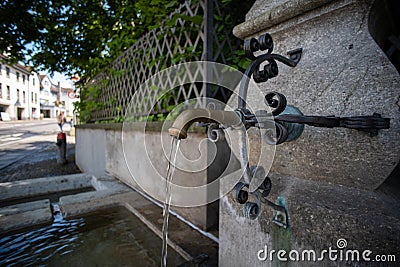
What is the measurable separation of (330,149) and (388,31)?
78cm

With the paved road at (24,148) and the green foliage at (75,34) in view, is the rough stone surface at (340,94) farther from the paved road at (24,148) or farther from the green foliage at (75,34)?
the paved road at (24,148)

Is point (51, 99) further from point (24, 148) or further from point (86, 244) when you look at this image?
point (86, 244)

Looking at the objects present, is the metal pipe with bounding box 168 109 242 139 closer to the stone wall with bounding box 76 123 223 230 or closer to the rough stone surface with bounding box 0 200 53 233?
the stone wall with bounding box 76 123 223 230

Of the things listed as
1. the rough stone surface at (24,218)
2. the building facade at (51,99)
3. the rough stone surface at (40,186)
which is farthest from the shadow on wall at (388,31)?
the building facade at (51,99)

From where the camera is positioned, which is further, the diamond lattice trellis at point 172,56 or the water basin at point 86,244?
the diamond lattice trellis at point 172,56

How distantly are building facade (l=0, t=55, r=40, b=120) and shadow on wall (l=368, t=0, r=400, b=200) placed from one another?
41.7 metres

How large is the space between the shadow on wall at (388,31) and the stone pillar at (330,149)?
29mm

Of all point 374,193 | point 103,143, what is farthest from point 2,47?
point 374,193

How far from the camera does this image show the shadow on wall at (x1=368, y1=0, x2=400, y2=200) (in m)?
0.99

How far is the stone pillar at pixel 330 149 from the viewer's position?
86 cm

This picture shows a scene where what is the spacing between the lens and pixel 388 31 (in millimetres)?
1234

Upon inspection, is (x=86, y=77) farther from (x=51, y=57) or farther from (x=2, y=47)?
(x=2, y=47)

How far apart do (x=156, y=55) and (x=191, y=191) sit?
80.1 inches

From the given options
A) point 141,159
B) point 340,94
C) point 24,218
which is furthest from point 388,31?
point 24,218
